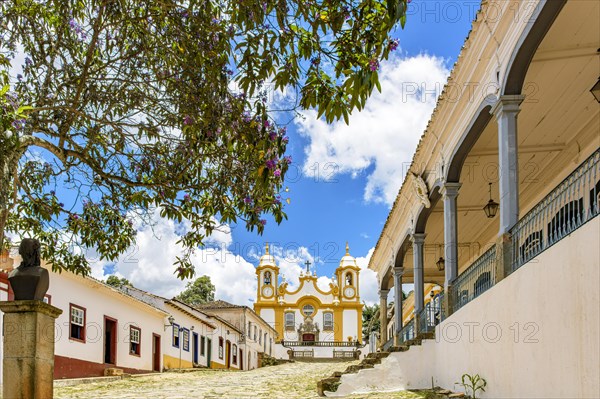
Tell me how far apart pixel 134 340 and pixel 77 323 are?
199 inches

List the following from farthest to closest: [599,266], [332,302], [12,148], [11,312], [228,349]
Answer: [332,302] < [228,349] < [11,312] < [12,148] < [599,266]

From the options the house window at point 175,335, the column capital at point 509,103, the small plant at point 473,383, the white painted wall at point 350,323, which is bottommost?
the white painted wall at point 350,323

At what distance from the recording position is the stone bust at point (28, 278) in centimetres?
713

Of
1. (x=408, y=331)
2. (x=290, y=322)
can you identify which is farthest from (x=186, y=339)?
(x=290, y=322)

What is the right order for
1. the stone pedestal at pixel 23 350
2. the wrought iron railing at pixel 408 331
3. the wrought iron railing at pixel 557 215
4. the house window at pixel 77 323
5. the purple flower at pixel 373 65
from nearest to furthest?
the purple flower at pixel 373 65 < the wrought iron railing at pixel 557 215 < the stone pedestal at pixel 23 350 < the wrought iron railing at pixel 408 331 < the house window at pixel 77 323

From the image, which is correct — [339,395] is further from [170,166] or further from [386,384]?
[170,166]

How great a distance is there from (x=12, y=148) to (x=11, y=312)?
1.67m

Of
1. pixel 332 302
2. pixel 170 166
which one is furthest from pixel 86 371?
pixel 332 302

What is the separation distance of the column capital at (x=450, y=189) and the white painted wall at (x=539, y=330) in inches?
75.8

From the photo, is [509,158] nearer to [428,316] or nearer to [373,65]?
[373,65]

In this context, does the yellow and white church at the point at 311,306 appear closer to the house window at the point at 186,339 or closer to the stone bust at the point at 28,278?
the house window at the point at 186,339

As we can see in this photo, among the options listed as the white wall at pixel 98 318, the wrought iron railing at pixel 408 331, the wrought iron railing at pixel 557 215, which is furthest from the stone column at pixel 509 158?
the white wall at pixel 98 318

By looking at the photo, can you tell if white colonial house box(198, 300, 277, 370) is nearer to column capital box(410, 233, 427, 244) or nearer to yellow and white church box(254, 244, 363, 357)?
yellow and white church box(254, 244, 363, 357)

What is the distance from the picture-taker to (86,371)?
20719 mm
